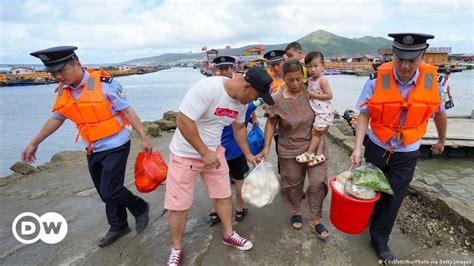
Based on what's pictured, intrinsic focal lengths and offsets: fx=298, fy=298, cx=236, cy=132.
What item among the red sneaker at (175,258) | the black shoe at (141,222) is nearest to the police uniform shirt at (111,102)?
the black shoe at (141,222)

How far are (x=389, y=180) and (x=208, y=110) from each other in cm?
174

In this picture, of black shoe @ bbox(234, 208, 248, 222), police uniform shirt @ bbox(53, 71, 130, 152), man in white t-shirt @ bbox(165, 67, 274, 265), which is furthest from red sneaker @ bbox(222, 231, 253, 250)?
police uniform shirt @ bbox(53, 71, 130, 152)

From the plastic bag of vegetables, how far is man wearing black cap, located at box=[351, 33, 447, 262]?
7.8 inches

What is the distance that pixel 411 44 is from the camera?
7.46 ft

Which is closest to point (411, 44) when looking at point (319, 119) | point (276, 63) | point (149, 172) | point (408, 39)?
point (408, 39)

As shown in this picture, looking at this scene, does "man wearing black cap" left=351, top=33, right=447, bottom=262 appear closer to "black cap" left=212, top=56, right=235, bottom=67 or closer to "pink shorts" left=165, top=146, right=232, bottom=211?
"pink shorts" left=165, top=146, right=232, bottom=211

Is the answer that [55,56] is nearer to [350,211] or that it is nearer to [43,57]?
[43,57]

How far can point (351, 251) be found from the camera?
289cm

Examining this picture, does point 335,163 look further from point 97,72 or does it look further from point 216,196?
point 97,72

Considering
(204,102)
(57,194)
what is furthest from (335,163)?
(57,194)

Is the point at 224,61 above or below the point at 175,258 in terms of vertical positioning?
above

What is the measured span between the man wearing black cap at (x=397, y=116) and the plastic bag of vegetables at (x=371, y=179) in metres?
0.20

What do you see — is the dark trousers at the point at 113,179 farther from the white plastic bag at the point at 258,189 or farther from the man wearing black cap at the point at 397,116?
the man wearing black cap at the point at 397,116

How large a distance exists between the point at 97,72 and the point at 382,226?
3.14 metres
